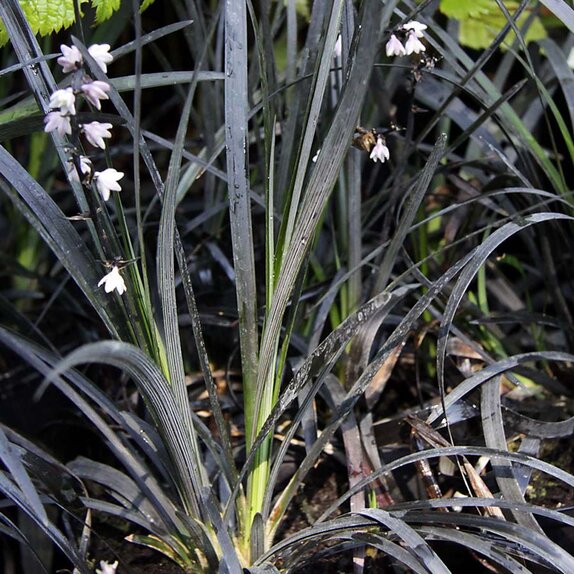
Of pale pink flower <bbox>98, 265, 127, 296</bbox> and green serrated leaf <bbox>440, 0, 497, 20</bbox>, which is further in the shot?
green serrated leaf <bbox>440, 0, 497, 20</bbox>

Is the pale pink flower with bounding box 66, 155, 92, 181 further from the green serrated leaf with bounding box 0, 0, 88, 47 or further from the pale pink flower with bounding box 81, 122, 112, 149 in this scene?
the green serrated leaf with bounding box 0, 0, 88, 47

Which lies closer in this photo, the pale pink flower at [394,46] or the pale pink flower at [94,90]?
the pale pink flower at [94,90]

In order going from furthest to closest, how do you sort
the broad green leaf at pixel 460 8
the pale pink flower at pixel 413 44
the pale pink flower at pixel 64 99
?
the broad green leaf at pixel 460 8
the pale pink flower at pixel 413 44
the pale pink flower at pixel 64 99

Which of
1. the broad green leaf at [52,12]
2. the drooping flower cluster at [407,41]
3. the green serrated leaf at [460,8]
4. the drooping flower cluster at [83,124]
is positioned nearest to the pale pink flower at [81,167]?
the drooping flower cluster at [83,124]

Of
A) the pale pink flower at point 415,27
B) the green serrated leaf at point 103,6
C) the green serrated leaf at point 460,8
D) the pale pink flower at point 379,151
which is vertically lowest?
the pale pink flower at point 379,151

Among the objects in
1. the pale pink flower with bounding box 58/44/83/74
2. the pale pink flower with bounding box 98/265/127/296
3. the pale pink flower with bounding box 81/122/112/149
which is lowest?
the pale pink flower with bounding box 98/265/127/296

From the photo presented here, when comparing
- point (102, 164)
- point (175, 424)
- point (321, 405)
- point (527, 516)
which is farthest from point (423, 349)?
point (102, 164)

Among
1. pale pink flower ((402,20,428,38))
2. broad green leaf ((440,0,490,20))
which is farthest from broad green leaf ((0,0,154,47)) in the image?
broad green leaf ((440,0,490,20))

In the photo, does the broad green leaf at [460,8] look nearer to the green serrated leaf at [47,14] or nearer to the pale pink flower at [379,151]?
the pale pink flower at [379,151]
